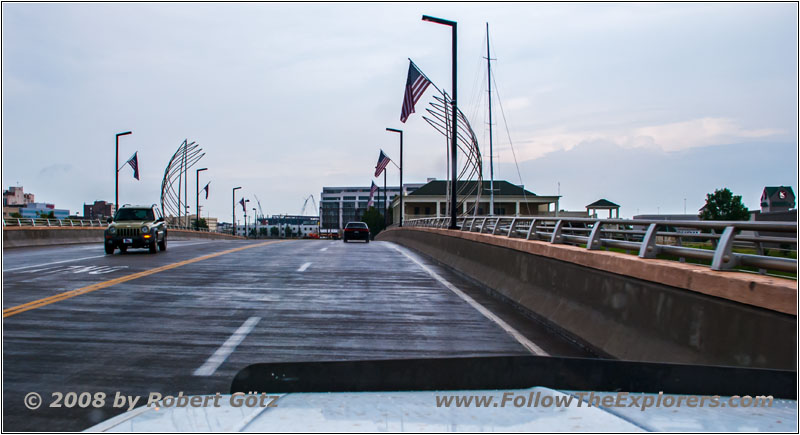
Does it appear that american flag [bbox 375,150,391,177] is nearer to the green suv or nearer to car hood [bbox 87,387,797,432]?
the green suv

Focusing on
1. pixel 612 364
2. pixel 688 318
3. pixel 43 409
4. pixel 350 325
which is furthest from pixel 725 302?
pixel 43 409

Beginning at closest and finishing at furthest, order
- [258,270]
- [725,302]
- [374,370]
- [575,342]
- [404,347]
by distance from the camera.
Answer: [374,370] < [725,302] < [404,347] < [575,342] < [258,270]

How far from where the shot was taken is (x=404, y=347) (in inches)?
291

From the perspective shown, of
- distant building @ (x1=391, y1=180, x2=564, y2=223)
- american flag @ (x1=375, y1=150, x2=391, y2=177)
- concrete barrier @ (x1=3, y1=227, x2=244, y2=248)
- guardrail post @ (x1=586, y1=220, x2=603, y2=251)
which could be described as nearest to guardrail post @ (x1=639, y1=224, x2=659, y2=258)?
guardrail post @ (x1=586, y1=220, x2=603, y2=251)

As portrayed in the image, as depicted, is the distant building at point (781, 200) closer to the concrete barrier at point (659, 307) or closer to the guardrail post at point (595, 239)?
the guardrail post at point (595, 239)

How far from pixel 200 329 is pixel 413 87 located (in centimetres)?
2323

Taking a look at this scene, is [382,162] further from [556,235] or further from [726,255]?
[726,255]

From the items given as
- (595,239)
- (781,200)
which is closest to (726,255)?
(595,239)

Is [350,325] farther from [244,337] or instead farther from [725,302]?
[725,302]

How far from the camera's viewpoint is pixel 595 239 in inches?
374

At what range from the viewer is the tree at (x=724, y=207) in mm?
125000

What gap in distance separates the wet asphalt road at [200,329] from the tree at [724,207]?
424 feet

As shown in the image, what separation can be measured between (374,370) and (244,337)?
15.5ft


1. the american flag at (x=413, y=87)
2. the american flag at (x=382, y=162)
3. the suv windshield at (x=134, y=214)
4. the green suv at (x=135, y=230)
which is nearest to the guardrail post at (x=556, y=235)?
the green suv at (x=135, y=230)
